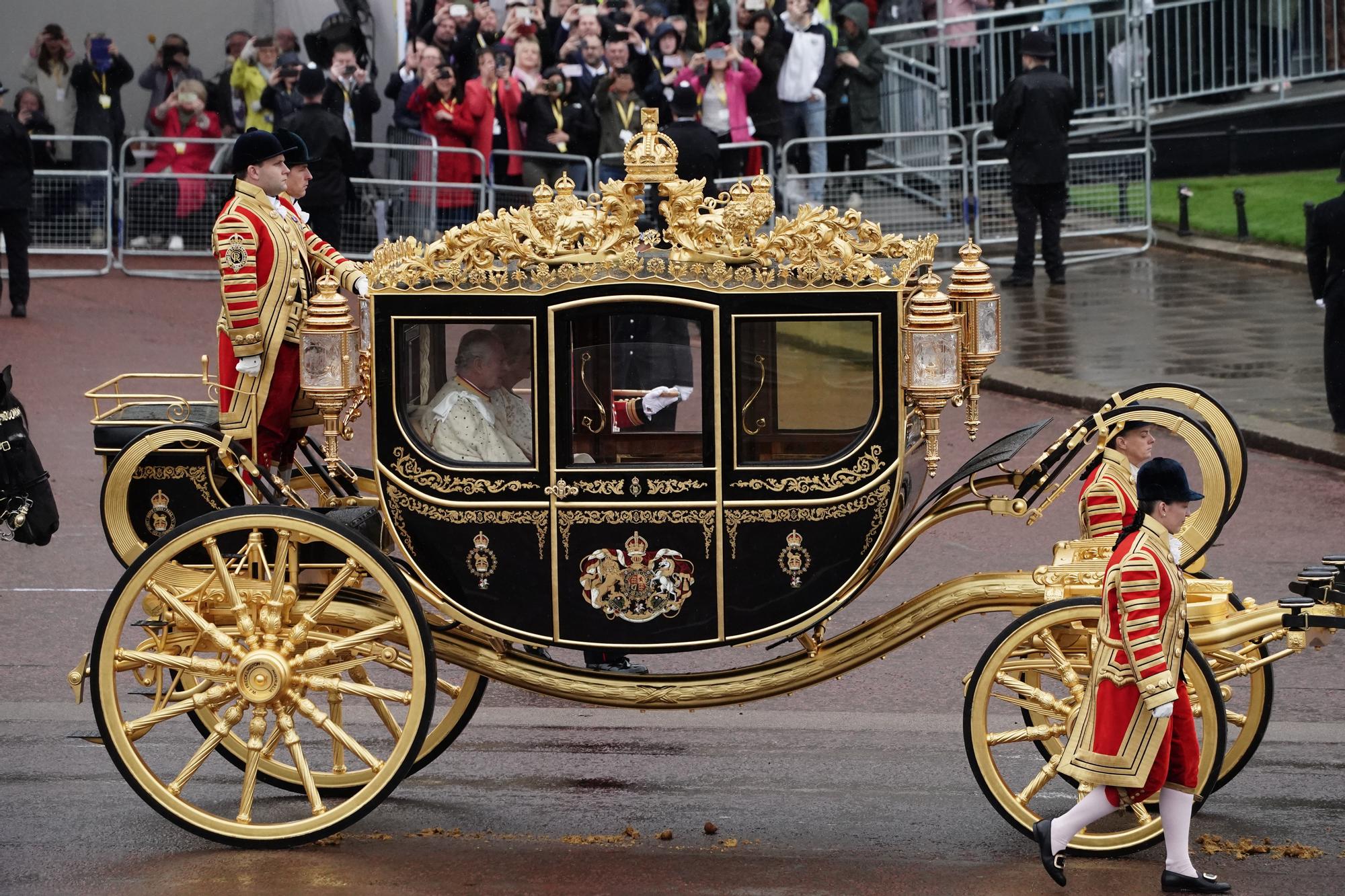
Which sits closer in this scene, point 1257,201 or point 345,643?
point 345,643

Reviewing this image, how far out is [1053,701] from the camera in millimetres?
6238

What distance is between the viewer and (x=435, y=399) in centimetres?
667

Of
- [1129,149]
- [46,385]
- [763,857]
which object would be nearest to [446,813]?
[763,857]

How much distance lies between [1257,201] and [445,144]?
8770 millimetres

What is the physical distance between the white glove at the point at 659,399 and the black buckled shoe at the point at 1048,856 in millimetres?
1958

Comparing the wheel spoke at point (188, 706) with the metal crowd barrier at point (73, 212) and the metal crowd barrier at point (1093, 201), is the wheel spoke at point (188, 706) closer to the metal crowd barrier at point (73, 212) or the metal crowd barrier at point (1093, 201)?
the metal crowd barrier at point (73, 212)

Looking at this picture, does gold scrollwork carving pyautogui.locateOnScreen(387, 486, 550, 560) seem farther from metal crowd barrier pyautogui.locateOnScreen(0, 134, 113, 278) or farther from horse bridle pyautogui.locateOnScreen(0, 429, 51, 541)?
metal crowd barrier pyautogui.locateOnScreen(0, 134, 113, 278)

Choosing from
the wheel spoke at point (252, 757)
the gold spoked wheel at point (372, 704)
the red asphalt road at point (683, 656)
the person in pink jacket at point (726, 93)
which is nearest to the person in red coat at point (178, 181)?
the red asphalt road at point (683, 656)

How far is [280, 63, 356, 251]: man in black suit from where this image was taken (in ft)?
51.1

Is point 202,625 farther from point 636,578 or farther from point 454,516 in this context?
point 636,578

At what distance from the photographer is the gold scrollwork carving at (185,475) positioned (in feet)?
22.4

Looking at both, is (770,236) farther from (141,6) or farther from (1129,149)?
(141,6)

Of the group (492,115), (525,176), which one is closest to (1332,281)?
(525,176)

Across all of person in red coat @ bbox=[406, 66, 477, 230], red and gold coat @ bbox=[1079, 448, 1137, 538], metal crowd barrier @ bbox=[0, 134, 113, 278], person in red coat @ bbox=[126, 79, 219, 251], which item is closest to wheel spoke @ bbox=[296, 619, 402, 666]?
red and gold coat @ bbox=[1079, 448, 1137, 538]
